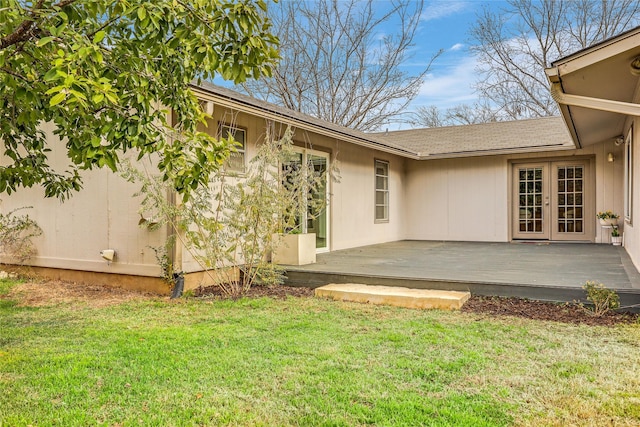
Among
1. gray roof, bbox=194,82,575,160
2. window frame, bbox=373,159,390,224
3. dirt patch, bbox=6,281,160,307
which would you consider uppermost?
gray roof, bbox=194,82,575,160

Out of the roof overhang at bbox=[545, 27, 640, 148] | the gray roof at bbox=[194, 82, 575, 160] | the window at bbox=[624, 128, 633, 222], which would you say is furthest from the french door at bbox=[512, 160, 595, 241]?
the roof overhang at bbox=[545, 27, 640, 148]

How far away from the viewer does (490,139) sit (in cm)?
1153

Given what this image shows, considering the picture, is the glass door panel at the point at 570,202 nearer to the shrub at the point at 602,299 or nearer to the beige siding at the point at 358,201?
the beige siding at the point at 358,201

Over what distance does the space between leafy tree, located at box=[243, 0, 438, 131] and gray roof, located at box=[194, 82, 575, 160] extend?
5379mm

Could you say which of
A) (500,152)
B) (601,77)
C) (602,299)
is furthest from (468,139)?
(602,299)

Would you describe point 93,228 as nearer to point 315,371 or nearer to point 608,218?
point 315,371

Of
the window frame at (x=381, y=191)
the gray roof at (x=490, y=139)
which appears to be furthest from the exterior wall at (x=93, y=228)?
the gray roof at (x=490, y=139)

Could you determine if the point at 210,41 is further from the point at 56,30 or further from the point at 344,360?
the point at 344,360

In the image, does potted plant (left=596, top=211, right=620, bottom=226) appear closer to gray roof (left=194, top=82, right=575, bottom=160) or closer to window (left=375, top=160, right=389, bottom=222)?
gray roof (left=194, top=82, right=575, bottom=160)

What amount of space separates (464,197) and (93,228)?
8485mm

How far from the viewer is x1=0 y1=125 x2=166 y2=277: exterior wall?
19.5 ft

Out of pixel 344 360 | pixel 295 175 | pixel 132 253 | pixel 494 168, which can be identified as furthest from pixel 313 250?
pixel 494 168

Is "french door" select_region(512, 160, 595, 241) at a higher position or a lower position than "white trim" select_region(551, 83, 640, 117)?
lower

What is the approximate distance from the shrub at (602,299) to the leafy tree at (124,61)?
371cm
